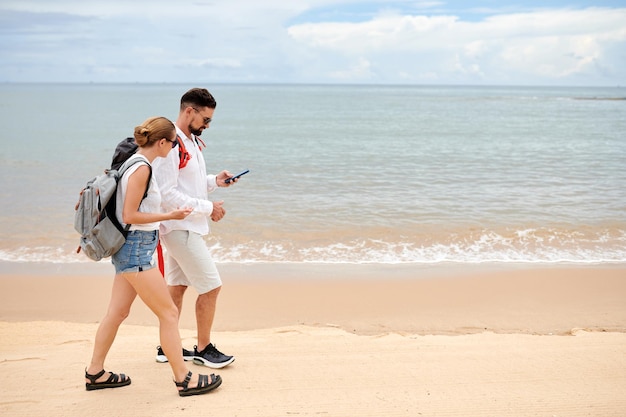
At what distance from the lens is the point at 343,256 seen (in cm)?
874

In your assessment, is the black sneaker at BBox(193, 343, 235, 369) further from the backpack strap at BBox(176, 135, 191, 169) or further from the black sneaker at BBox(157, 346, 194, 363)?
the backpack strap at BBox(176, 135, 191, 169)

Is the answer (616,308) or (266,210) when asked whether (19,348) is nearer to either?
(616,308)

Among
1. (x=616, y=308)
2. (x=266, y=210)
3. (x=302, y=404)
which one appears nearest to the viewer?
(x=302, y=404)

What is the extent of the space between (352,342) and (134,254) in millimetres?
2147

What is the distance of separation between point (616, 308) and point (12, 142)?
81.4 ft

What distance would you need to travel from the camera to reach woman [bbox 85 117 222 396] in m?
3.27

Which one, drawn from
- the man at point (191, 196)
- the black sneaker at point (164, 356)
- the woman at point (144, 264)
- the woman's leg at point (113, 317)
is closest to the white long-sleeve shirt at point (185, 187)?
the man at point (191, 196)

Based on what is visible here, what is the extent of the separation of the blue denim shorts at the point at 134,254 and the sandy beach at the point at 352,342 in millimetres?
884

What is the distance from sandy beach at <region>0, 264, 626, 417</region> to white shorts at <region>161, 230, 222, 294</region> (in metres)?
0.67

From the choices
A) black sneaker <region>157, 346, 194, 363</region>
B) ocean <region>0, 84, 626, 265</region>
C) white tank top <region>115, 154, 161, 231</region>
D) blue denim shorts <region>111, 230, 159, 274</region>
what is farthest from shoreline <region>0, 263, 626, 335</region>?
white tank top <region>115, 154, 161, 231</region>

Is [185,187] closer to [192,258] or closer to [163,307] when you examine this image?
[192,258]

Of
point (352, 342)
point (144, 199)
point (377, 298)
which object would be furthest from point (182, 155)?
point (377, 298)

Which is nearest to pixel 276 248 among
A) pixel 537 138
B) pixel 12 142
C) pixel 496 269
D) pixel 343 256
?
pixel 343 256

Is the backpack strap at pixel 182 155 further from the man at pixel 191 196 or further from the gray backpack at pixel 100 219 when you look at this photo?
the gray backpack at pixel 100 219
